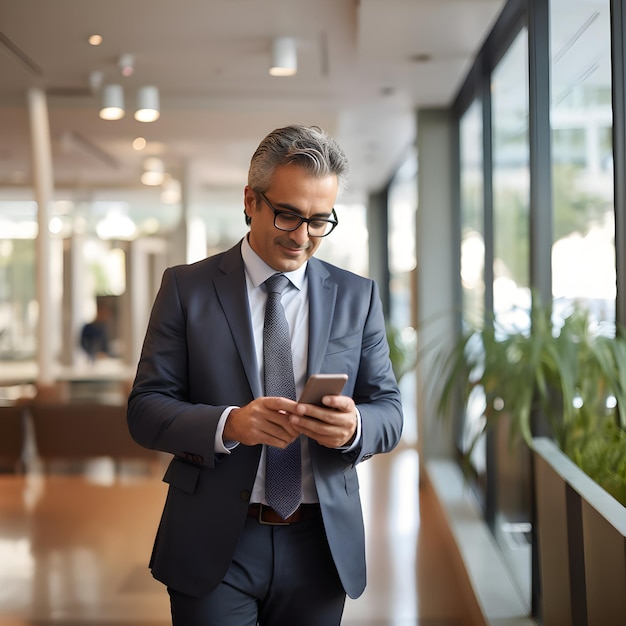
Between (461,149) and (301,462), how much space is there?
5951 millimetres

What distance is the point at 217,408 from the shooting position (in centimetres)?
176

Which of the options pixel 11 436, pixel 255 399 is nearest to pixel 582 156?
pixel 255 399

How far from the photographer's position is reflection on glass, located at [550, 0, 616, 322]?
3246mm

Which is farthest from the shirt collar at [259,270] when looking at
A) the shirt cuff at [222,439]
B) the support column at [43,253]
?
the support column at [43,253]

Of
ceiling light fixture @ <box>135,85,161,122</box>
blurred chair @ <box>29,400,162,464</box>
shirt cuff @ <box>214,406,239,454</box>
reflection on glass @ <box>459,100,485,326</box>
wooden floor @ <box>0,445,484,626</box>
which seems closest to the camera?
shirt cuff @ <box>214,406,239,454</box>

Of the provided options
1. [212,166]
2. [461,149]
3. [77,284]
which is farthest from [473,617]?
[77,284]

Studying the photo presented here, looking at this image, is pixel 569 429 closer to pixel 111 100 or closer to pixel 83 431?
pixel 111 100

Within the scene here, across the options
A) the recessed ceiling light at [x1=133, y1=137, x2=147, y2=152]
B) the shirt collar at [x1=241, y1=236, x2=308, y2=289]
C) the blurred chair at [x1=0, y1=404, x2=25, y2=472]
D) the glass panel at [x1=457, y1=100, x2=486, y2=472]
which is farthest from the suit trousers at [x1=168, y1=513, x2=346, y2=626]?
the recessed ceiling light at [x1=133, y1=137, x2=147, y2=152]

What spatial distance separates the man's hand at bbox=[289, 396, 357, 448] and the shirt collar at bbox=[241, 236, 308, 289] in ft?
1.27

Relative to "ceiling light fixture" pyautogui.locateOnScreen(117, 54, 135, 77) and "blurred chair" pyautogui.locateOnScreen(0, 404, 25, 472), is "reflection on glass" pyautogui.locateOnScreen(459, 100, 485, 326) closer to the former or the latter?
"ceiling light fixture" pyautogui.locateOnScreen(117, 54, 135, 77)

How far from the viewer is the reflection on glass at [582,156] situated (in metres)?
3.25

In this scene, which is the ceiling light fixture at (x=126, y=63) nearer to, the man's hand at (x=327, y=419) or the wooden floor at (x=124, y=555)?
the wooden floor at (x=124, y=555)

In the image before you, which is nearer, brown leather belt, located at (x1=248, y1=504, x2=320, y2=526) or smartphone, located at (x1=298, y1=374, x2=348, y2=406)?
smartphone, located at (x1=298, y1=374, x2=348, y2=406)

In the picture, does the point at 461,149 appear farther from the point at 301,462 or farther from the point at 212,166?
the point at 301,462
